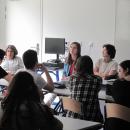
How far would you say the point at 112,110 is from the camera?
3.43m

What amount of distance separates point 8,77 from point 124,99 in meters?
1.86

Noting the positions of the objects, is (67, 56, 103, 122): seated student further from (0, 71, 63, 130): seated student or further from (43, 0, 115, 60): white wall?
(43, 0, 115, 60): white wall

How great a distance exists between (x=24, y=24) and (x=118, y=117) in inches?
230

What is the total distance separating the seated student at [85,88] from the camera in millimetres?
3885

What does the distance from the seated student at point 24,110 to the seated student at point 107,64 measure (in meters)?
3.14

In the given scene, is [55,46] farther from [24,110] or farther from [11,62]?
[24,110]

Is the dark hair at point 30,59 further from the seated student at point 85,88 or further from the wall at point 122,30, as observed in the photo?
the wall at point 122,30

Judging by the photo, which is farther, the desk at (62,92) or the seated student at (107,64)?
the seated student at (107,64)

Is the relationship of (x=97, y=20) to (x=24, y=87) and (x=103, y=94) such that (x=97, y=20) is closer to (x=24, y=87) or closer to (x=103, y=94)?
(x=103, y=94)

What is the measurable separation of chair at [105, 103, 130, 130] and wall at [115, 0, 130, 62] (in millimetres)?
4281

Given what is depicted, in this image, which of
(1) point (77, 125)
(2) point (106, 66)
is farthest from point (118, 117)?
(2) point (106, 66)

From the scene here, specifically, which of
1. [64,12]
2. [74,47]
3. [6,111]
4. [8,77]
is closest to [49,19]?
[64,12]

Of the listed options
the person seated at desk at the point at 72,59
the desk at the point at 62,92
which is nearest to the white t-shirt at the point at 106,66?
the person seated at desk at the point at 72,59

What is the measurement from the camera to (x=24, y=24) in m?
8.77
